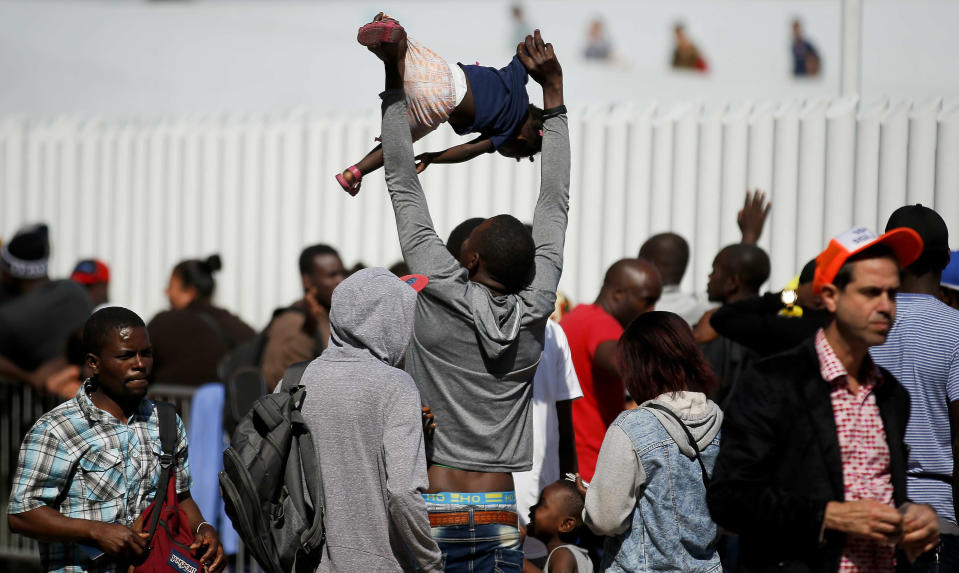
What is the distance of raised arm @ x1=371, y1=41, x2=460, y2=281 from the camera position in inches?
151

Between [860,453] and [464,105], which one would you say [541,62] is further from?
[860,453]

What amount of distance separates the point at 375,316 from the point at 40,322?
502 cm

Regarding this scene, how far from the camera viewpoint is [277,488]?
11.7ft

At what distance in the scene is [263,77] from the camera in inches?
1065

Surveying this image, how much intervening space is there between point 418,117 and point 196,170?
22.5 feet

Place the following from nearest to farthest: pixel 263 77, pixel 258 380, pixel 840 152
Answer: pixel 258 380 < pixel 840 152 < pixel 263 77

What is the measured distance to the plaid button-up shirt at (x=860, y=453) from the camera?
302cm

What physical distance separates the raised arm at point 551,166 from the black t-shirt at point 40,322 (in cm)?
484

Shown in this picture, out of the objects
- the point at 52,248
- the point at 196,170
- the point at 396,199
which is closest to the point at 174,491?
the point at 396,199

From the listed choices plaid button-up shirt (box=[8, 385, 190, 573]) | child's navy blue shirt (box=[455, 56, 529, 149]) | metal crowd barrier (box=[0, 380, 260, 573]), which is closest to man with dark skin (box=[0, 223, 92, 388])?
metal crowd barrier (box=[0, 380, 260, 573])

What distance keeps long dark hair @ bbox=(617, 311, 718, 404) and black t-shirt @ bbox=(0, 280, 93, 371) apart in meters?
5.15

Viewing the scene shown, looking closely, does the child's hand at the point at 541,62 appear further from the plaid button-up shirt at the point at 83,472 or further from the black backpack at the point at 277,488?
the plaid button-up shirt at the point at 83,472

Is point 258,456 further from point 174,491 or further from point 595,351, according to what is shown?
point 595,351

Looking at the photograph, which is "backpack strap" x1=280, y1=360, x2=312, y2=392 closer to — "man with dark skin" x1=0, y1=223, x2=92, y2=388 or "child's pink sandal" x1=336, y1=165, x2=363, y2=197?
"child's pink sandal" x1=336, y1=165, x2=363, y2=197
